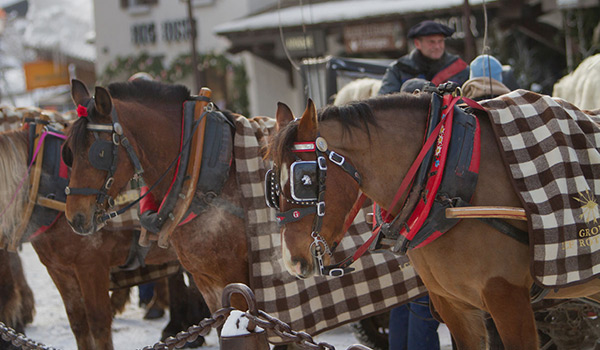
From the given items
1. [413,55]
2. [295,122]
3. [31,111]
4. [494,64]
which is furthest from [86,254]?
[494,64]

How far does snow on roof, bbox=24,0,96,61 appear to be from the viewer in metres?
19.4

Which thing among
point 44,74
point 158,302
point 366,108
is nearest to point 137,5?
point 44,74

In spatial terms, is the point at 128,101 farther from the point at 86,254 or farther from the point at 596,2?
the point at 596,2

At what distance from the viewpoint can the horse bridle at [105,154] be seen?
3.38 m

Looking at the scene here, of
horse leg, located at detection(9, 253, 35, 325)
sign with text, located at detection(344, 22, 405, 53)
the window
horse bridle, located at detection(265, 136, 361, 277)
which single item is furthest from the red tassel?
the window

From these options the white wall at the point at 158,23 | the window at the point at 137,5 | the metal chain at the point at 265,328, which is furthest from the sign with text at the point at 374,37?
the metal chain at the point at 265,328

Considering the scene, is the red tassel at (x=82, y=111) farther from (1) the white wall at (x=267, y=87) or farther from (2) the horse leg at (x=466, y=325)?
(1) the white wall at (x=267, y=87)

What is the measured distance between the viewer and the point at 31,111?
17.1ft

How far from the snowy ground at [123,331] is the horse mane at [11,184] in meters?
1.63

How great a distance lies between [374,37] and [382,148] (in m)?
8.94

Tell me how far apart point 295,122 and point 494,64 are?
2079mm

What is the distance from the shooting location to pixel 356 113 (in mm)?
2658

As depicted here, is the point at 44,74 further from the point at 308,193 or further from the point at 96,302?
the point at 308,193

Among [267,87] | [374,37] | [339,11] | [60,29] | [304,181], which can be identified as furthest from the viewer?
[60,29]
